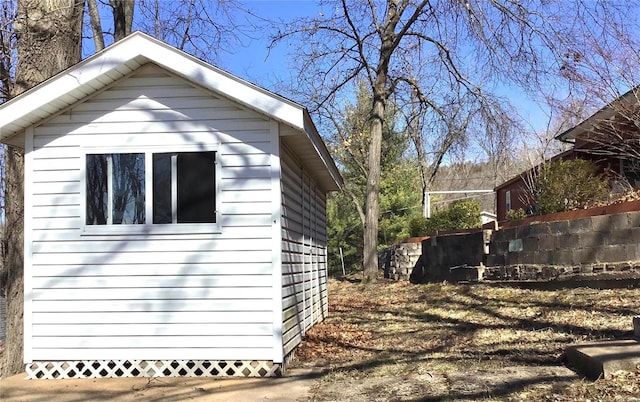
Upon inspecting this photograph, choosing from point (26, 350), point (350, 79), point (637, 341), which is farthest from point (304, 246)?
point (350, 79)

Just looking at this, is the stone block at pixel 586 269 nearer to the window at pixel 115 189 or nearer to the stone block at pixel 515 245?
the stone block at pixel 515 245

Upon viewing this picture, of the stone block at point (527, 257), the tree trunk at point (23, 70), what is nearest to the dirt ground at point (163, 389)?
the tree trunk at point (23, 70)

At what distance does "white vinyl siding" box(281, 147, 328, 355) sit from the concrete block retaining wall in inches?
135

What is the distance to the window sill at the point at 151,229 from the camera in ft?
20.0

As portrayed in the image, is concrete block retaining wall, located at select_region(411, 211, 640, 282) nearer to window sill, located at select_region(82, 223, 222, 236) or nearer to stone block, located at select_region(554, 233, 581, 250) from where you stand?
stone block, located at select_region(554, 233, 581, 250)

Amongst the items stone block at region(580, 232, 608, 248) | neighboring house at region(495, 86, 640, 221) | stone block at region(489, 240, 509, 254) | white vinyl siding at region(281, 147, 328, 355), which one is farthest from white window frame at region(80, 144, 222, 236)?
neighboring house at region(495, 86, 640, 221)

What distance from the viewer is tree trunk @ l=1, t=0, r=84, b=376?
713 cm

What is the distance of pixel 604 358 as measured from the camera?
4688 millimetres

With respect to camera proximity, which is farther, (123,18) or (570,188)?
(123,18)

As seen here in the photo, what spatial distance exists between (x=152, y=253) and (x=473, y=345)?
3826mm

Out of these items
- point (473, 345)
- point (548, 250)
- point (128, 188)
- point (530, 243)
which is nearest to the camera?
point (128, 188)

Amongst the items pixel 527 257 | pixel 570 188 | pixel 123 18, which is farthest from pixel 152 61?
pixel 570 188

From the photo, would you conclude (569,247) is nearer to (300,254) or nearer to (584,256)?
(584,256)

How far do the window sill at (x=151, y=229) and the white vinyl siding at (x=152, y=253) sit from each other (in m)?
0.05
